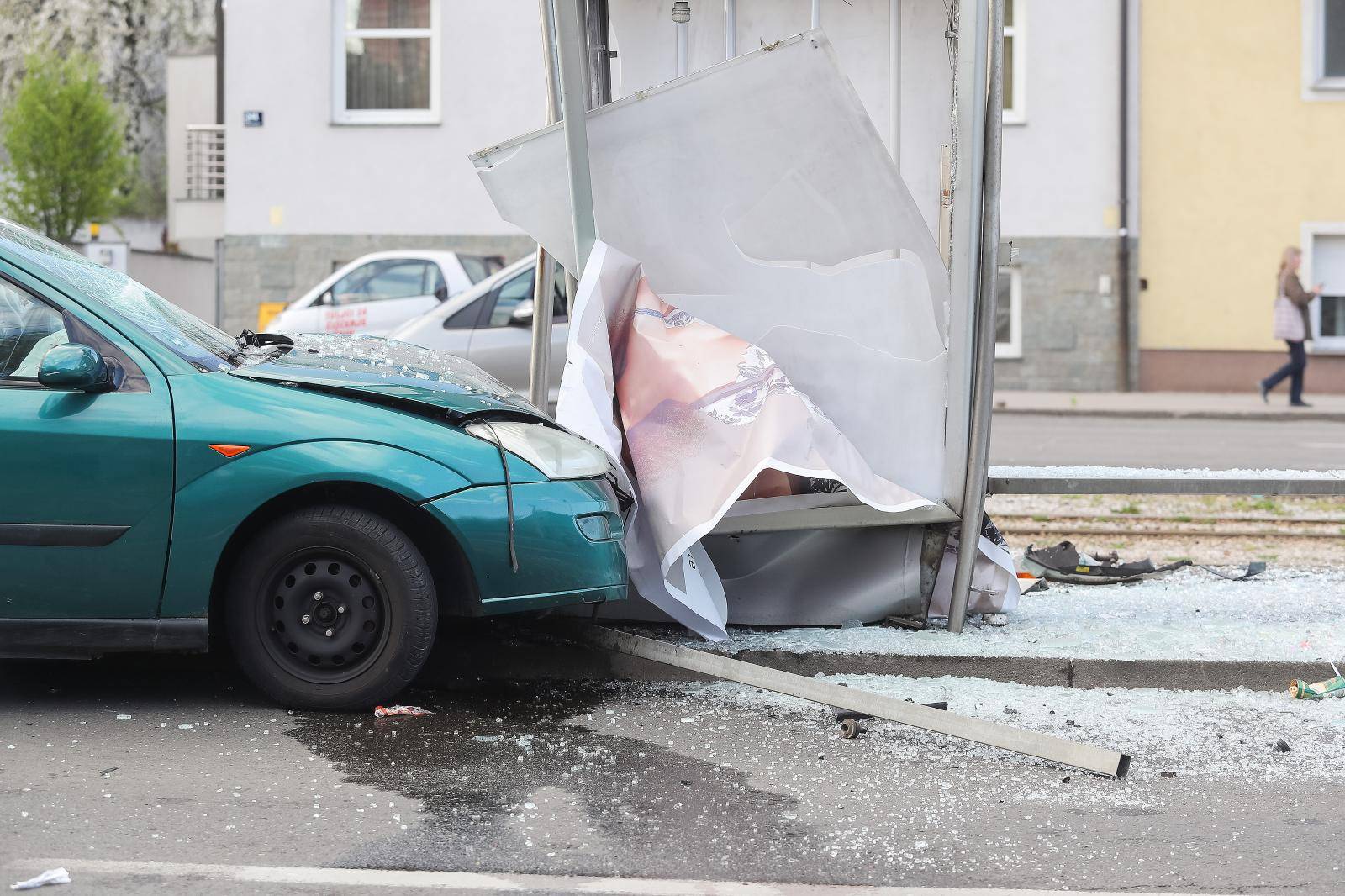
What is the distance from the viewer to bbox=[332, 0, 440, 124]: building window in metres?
23.3

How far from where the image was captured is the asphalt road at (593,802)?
12.4 feet

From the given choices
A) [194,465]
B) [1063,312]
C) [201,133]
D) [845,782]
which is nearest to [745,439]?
[845,782]

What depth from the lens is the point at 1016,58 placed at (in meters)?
22.6

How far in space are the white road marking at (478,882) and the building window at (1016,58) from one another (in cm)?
1998

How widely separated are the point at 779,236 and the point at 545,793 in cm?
284

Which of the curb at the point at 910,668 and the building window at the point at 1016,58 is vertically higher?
the building window at the point at 1016,58

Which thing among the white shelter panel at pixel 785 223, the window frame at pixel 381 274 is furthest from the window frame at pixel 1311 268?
the white shelter panel at pixel 785 223

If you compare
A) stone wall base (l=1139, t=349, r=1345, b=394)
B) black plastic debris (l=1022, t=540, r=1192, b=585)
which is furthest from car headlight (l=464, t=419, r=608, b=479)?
stone wall base (l=1139, t=349, r=1345, b=394)

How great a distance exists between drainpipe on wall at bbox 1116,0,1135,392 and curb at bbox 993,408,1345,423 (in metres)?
2.89

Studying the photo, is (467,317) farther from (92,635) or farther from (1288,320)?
(1288,320)

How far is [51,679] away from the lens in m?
5.46

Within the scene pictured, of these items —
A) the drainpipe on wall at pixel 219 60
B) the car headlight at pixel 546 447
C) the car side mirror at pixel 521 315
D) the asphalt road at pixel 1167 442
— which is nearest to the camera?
the car headlight at pixel 546 447

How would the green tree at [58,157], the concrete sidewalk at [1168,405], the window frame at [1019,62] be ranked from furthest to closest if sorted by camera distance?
the green tree at [58,157]
the window frame at [1019,62]
the concrete sidewalk at [1168,405]

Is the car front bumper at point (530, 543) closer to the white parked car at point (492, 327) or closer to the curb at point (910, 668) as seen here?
the curb at point (910, 668)
